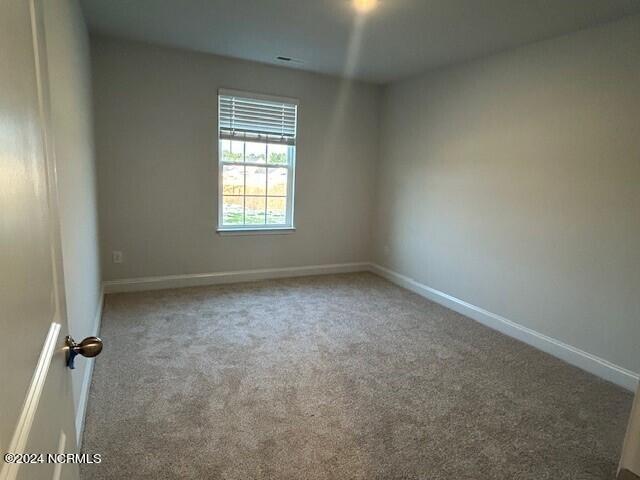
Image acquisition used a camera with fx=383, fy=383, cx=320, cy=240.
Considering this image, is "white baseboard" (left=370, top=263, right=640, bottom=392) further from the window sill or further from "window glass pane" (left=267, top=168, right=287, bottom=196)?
"window glass pane" (left=267, top=168, right=287, bottom=196)

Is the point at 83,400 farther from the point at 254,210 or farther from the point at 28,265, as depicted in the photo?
the point at 254,210

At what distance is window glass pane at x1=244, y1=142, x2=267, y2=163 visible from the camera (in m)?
4.39

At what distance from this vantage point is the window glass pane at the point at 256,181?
445 centimetres

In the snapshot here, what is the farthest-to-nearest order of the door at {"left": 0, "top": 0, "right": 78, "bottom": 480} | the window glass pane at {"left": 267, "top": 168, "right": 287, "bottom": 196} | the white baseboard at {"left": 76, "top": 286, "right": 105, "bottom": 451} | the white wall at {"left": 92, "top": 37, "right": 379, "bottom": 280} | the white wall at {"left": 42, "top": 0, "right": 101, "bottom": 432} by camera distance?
the window glass pane at {"left": 267, "top": 168, "right": 287, "bottom": 196} → the white wall at {"left": 92, "top": 37, "right": 379, "bottom": 280} → the white baseboard at {"left": 76, "top": 286, "right": 105, "bottom": 451} → the white wall at {"left": 42, "top": 0, "right": 101, "bottom": 432} → the door at {"left": 0, "top": 0, "right": 78, "bottom": 480}

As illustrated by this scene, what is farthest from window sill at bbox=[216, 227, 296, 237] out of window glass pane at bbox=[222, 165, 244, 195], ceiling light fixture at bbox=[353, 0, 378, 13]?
ceiling light fixture at bbox=[353, 0, 378, 13]

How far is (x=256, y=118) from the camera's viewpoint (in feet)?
14.2

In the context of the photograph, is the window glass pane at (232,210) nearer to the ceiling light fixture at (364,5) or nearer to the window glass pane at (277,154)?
the window glass pane at (277,154)

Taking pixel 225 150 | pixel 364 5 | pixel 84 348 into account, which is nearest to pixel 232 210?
pixel 225 150

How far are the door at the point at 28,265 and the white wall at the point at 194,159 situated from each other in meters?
3.29

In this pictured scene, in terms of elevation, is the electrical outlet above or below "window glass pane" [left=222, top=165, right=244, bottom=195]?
below

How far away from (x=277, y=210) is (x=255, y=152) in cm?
74

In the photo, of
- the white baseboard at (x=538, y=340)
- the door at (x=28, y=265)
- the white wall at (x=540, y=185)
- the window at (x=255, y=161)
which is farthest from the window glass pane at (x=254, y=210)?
the door at (x=28, y=265)

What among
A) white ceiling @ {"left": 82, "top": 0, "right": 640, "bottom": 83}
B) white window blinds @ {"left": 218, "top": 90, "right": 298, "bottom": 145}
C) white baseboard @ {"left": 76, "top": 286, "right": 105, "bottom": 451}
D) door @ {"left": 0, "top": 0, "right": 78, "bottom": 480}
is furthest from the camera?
white window blinds @ {"left": 218, "top": 90, "right": 298, "bottom": 145}

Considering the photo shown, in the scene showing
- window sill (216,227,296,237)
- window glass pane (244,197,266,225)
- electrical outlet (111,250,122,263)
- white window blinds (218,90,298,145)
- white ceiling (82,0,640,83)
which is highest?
white ceiling (82,0,640,83)
